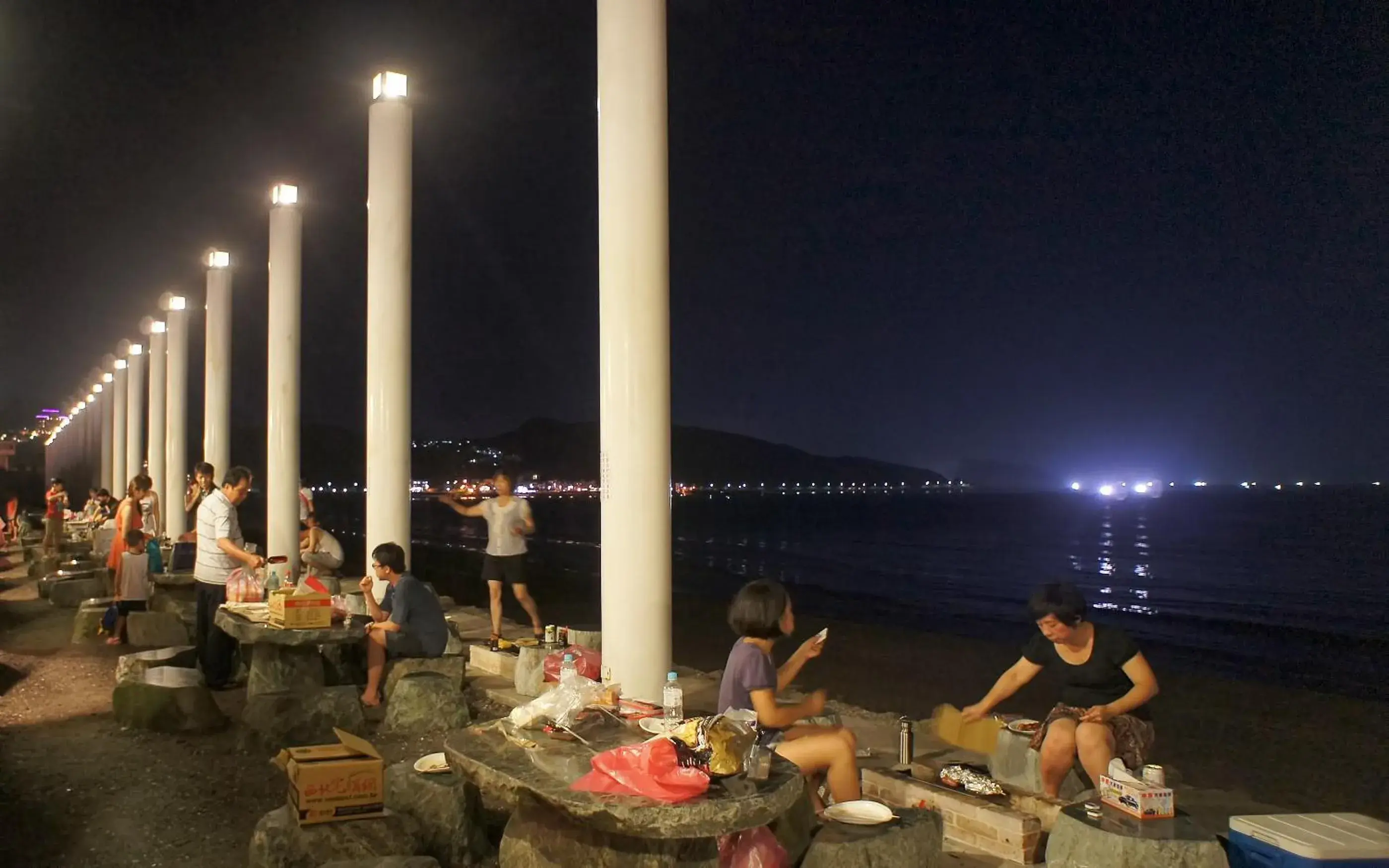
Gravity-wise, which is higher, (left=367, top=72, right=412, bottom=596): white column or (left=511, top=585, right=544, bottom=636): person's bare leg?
(left=367, top=72, right=412, bottom=596): white column

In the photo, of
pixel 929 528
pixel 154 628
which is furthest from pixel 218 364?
pixel 929 528

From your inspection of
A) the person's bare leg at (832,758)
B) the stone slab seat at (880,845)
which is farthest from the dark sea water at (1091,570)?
the stone slab seat at (880,845)

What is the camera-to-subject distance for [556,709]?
4.24 m

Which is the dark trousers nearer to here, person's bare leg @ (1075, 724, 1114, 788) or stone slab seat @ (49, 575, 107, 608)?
person's bare leg @ (1075, 724, 1114, 788)

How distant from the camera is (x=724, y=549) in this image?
54656mm

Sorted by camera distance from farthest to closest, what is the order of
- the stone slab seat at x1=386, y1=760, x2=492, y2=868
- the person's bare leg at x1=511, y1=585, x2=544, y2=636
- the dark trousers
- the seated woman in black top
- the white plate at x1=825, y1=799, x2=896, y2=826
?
the person's bare leg at x1=511, y1=585, x2=544, y2=636, the dark trousers, the seated woman in black top, the stone slab seat at x1=386, y1=760, x2=492, y2=868, the white plate at x1=825, y1=799, x2=896, y2=826

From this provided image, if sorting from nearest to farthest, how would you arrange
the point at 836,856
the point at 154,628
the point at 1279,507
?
the point at 836,856 → the point at 154,628 → the point at 1279,507

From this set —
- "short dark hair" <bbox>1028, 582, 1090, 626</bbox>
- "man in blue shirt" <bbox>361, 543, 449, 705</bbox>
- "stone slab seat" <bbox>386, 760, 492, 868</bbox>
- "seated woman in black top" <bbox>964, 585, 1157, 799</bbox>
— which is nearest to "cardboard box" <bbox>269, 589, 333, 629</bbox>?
"man in blue shirt" <bbox>361, 543, 449, 705</bbox>

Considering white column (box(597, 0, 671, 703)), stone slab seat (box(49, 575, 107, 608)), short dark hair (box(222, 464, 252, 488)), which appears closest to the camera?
white column (box(597, 0, 671, 703))

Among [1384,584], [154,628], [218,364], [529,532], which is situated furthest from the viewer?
[1384,584]

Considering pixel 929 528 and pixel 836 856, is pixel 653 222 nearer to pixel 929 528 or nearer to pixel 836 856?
pixel 836 856

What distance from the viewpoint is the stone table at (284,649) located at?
7.24 meters

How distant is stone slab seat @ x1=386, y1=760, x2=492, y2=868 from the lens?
473 cm

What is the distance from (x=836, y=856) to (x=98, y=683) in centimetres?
807
